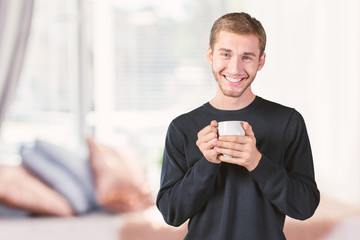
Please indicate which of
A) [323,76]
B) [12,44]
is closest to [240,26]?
[12,44]

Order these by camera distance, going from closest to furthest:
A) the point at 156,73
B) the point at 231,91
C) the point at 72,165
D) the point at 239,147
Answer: the point at 239,147
the point at 231,91
the point at 72,165
the point at 156,73

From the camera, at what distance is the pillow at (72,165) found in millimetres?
2857

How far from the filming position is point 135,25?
4.12 m

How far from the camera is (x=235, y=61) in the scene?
1064 mm

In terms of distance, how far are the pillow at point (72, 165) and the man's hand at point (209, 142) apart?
6.33 feet

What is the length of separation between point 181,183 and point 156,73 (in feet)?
10.2

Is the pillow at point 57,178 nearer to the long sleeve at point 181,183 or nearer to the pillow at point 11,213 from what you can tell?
the pillow at point 11,213

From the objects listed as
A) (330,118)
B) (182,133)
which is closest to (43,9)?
(330,118)

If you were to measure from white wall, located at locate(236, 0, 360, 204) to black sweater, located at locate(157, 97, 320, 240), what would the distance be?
7.29 feet

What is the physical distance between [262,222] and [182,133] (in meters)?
0.26

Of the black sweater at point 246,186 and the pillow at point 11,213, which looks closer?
the black sweater at point 246,186

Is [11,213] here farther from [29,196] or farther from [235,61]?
[235,61]

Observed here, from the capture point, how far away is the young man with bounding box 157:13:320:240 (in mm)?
1047

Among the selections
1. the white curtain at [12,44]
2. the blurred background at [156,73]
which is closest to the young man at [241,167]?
the white curtain at [12,44]
